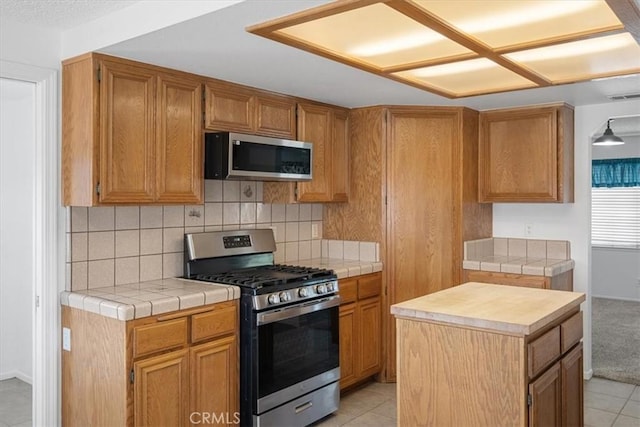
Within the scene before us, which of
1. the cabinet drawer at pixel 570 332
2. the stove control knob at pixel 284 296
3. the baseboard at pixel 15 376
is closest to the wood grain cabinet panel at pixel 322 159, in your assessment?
the stove control knob at pixel 284 296

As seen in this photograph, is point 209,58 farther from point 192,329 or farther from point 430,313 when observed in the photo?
point 430,313

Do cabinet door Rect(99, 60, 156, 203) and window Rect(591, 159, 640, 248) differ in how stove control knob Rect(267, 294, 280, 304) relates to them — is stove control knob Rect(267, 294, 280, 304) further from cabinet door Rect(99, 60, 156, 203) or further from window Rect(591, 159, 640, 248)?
window Rect(591, 159, 640, 248)

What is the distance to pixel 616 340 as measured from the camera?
5320 mm

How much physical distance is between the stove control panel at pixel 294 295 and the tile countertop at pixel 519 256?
1294mm

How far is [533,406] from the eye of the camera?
6.92 feet

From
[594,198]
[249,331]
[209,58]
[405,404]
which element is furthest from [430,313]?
[594,198]

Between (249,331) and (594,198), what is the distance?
6.33 meters

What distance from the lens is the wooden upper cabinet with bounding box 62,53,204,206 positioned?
270 cm

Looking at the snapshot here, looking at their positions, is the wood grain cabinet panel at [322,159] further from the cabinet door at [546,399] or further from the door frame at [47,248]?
the cabinet door at [546,399]

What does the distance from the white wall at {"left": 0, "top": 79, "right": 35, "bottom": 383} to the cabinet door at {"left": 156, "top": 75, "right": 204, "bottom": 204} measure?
62.5 inches

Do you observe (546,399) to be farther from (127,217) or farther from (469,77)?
(127,217)

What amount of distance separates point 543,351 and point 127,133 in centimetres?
226

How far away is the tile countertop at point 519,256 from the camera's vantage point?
396 cm

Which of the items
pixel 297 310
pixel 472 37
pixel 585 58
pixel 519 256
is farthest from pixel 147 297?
pixel 519 256
